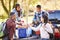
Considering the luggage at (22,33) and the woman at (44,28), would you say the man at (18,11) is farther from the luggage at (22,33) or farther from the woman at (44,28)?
the woman at (44,28)

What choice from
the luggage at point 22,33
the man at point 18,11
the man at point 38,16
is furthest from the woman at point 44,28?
the man at point 18,11

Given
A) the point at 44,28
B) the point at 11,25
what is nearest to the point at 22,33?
the point at 11,25

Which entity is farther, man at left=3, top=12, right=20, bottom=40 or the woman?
man at left=3, top=12, right=20, bottom=40

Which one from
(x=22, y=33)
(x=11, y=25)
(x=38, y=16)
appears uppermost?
(x=38, y=16)

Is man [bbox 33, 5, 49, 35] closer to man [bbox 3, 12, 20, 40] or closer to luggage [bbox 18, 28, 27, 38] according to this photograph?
luggage [bbox 18, 28, 27, 38]

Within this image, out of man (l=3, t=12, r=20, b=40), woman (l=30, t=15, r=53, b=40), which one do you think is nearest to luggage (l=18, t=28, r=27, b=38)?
man (l=3, t=12, r=20, b=40)

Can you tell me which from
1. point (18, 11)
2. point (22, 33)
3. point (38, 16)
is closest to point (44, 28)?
point (38, 16)

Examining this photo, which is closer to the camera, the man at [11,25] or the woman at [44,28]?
the woman at [44,28]

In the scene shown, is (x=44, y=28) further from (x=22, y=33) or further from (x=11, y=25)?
(x=11, y=25)

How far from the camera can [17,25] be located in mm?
3566

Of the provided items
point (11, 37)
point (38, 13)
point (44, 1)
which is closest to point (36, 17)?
point (38, 13)

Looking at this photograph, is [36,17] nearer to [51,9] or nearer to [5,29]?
[51,9]

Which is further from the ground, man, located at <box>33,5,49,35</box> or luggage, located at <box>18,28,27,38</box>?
man, located at <box>33,5,49,35</box>

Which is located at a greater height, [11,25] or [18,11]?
[18,11]
